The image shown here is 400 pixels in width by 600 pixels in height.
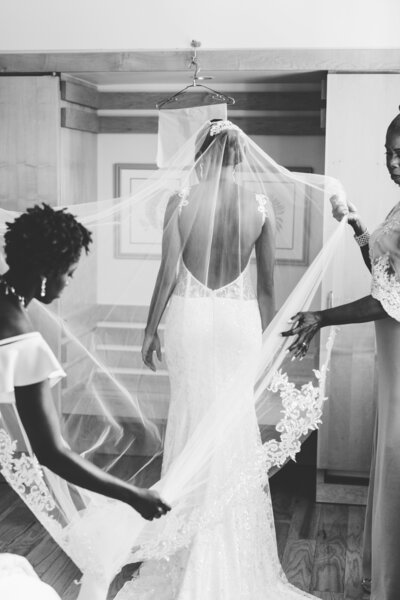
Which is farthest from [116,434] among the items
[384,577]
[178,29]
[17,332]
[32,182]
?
[178,29]

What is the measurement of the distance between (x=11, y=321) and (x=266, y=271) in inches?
49.2

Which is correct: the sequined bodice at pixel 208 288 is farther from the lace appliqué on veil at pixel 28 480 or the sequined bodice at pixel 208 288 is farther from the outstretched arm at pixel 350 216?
the lace appliqué on veil at pixel 28 480

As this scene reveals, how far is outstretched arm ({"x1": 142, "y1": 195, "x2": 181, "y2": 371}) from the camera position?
9.12 feet

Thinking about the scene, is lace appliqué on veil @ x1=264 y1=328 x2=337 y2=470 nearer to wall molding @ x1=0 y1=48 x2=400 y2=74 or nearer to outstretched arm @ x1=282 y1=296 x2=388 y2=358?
outstretched arm @ x1=282 y1=296 x2=388 y2=358

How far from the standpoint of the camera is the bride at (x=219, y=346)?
107 inches

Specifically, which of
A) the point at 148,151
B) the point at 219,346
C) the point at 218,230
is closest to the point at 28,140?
the point at 148,151

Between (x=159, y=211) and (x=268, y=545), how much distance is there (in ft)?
4.00

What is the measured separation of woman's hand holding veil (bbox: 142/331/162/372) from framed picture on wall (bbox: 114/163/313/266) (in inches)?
10.7

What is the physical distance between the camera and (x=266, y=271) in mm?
2828

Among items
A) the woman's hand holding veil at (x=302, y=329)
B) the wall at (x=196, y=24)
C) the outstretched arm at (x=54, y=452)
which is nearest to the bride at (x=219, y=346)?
the woman's hand holding veil at (x=302, y=329)

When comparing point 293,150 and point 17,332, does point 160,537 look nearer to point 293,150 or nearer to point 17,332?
point 17,332

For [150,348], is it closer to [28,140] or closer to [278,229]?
[278,229]

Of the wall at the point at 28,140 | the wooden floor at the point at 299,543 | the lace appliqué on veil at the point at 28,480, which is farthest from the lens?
the wall at the point at 28,140

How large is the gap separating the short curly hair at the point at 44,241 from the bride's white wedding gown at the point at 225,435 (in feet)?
3.48
